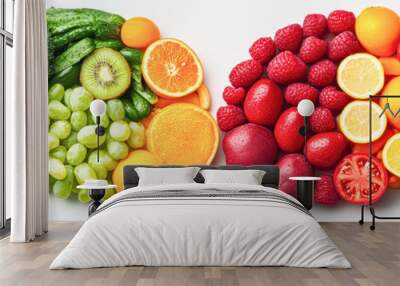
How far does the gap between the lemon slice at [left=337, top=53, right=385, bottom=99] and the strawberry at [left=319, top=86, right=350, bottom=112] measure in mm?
78

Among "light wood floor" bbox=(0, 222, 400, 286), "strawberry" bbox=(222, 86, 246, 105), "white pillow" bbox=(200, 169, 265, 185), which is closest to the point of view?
"light wood floor" bbox=(0, 222, 400, 286)

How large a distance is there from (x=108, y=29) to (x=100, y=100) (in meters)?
0.83

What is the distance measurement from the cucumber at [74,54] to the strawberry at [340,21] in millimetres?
2619

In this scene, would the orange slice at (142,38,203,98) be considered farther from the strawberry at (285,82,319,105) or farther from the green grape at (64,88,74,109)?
the strawberry at (285,82,319,105)

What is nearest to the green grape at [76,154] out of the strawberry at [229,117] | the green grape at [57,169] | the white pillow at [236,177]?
the green grape at [57,169]

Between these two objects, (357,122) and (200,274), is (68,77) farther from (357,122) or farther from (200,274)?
(200,274)

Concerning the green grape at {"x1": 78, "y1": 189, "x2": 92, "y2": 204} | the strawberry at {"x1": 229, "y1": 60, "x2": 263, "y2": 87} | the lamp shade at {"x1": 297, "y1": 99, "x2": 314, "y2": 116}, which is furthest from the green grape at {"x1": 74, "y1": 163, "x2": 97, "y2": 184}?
the lamp shade at {"x1": 297, "y1": 99, "x2": 314, "y2": 116}

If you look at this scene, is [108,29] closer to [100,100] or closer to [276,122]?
[100,100]

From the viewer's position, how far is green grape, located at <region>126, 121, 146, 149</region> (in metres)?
6.10

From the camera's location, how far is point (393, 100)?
586 centimetres

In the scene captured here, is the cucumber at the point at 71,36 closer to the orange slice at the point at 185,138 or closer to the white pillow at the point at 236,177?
the orange slice at the point at 185,138

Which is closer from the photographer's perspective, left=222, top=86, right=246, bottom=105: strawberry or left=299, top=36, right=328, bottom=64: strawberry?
left=299, top=36, right=328, bottom=64: strawberry

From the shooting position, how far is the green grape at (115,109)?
6.06 m

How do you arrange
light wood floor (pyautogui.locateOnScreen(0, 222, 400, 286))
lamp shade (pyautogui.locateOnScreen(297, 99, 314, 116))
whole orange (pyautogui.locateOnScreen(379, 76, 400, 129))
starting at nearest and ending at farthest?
light wood floor (pyautogui.locateOnScreen(0, 222, 400, 286)) < lamp shade (pyautogui.locateOnScreen(297, 99, 314, 116)) < whole orange (pyautogui.locateOnScreen(379, 76, 400, 129))
